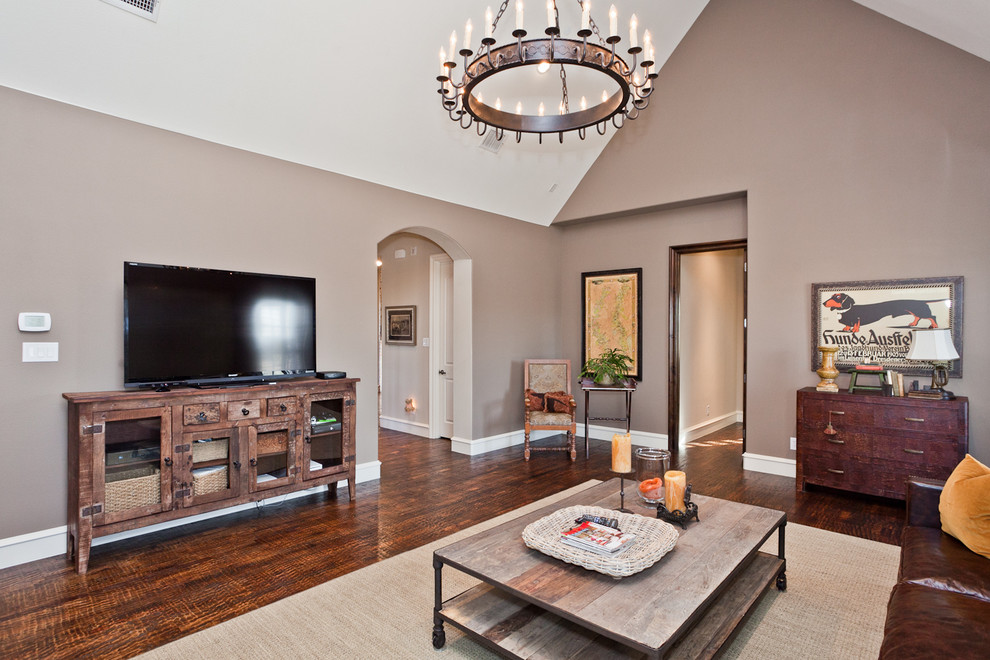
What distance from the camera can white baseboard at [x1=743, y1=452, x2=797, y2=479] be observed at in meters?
4.74

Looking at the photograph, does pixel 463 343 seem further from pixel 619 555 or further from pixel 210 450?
pixel 619 555

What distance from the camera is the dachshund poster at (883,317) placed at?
4016mm

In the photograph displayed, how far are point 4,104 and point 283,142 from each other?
5.06ft

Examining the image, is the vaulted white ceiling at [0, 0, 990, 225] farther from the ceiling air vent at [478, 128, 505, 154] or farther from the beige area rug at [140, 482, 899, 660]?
the beige area rug at [140, 482, 899, 660]

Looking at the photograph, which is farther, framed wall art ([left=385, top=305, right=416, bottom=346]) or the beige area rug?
framed wall art ([left=385, top=305, right=416, bottom=346])

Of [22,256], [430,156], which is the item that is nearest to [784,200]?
[430,156]

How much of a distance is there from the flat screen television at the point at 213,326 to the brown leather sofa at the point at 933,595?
3608 millimetres

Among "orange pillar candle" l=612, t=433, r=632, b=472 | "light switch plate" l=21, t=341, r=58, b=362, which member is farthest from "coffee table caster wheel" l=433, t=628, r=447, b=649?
"light switch plate" l=21, t=341, r=58, b=362

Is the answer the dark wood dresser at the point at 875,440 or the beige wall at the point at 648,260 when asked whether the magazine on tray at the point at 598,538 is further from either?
the beige wall at the point at 648,260

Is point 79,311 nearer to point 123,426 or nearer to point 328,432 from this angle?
point 123,426

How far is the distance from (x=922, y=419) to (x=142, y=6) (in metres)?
5.65

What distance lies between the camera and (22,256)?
296 centimetres

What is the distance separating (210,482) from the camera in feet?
10.9

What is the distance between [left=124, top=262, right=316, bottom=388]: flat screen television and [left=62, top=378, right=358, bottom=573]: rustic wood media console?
193 mm
